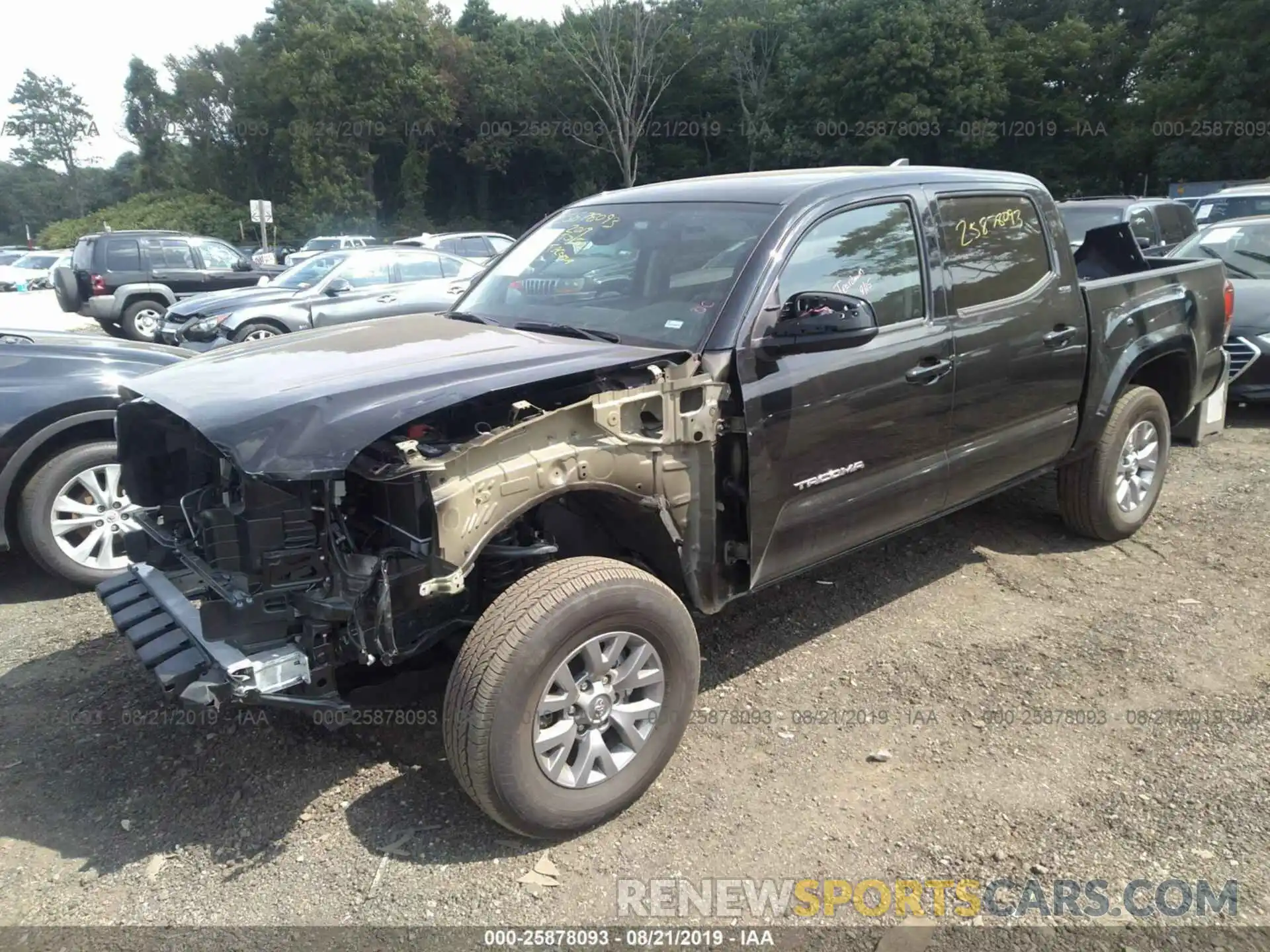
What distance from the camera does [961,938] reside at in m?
2.51

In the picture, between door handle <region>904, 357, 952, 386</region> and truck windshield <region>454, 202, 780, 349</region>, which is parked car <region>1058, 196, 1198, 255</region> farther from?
truck windshield <region>454, 202, 780, 349</region>

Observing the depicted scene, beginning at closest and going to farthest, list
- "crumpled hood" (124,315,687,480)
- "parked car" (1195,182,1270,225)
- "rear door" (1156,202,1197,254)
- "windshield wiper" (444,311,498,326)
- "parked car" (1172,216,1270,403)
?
"crumpled hood" (124,315,687,480) < "windshield wiper" (444,311,498,326) < "parked car" (1172,216,1270,403) < "rear door" (1156,202,1197,254) < "parked car" (1195,182,1270,225)

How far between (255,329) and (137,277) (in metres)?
6.11

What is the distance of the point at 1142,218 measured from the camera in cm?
1106

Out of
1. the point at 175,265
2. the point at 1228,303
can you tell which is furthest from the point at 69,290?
the point at 1228,303

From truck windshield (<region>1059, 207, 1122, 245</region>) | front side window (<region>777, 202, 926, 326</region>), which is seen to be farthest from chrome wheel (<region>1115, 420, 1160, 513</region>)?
truck windshield (<region>1059, 207, 1122, 245</region>)

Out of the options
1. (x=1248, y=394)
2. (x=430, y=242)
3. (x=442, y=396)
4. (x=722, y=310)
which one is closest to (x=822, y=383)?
(x=722, y=310)

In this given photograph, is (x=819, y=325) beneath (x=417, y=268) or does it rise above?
beneath

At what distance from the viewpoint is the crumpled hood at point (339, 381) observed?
2535mm

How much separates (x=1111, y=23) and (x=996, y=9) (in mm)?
5615

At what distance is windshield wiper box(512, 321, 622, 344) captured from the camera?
3.45 meters

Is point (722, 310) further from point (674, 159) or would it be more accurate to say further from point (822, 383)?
point (674, 159)

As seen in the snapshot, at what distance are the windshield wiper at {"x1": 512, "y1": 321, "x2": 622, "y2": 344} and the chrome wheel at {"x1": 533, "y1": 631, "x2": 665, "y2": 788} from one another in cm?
112

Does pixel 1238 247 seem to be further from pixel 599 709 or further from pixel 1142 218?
pixel 599 709
